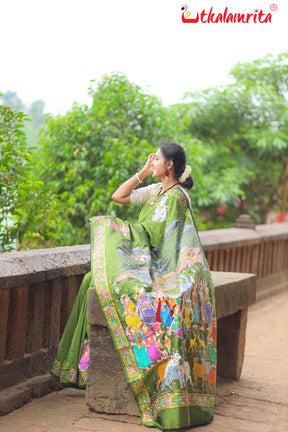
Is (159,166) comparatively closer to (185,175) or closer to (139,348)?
(185,175)

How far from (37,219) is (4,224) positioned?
0.27 m

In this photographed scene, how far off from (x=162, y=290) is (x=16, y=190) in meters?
1.90

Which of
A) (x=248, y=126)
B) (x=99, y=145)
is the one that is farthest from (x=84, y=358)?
(x=248, y=126)

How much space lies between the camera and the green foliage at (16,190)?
416cm

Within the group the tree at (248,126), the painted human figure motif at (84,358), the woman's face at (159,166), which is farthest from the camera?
the tree at (248,126)

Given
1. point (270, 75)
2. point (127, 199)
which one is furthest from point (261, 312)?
point (270, 75)

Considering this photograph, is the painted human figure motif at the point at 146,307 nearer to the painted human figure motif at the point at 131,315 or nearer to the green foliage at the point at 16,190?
the painted human figure motif at the point at 131,315

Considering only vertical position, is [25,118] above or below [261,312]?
above

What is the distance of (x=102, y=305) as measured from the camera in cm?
Result: 282

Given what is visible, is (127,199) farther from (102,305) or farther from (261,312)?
(261,312)

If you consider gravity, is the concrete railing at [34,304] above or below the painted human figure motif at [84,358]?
above

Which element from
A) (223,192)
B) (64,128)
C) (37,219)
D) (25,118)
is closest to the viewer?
(25,118)

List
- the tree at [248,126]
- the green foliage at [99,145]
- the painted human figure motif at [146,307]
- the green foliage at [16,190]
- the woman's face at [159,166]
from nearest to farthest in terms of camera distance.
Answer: the painted human figure motif at [146,307], the woman's face at [159,166], the green foliage at [16,190], the green foliage at [99,145], the tree at [248,126]

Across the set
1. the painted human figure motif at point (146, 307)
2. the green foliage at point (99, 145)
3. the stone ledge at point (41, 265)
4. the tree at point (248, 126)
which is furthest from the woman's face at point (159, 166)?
the tree at point (248, 126)
